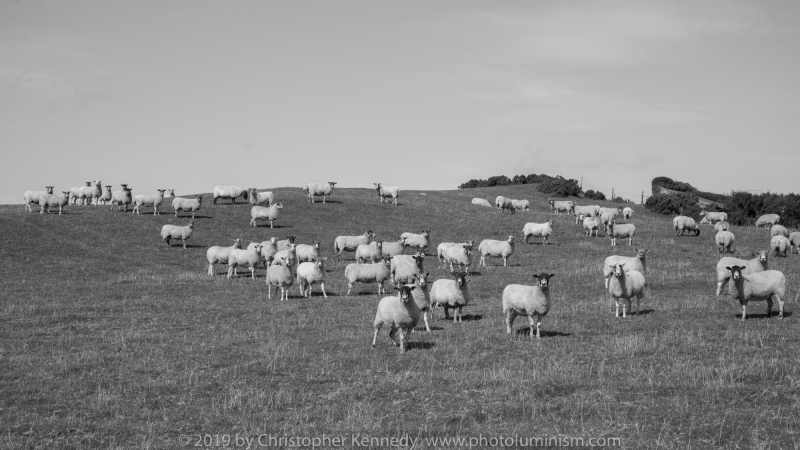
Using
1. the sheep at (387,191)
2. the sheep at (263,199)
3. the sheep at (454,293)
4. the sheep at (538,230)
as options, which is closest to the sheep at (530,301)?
the sheep at (454,293)

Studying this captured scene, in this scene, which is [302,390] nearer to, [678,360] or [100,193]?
[678,360]

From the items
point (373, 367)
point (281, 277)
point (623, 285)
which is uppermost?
point (623, 285)

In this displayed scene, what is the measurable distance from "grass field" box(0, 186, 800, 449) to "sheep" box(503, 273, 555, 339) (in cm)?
56

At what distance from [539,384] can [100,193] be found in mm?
51917

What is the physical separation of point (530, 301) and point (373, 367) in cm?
499

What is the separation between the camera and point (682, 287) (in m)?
26.0

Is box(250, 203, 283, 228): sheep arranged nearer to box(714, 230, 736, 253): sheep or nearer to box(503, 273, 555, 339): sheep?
box(714, 230, 736, 253): sheep

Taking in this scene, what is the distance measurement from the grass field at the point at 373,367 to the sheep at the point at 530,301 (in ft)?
1.85

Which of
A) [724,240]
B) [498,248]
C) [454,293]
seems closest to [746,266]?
[498,248]

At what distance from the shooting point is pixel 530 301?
16.7 meters

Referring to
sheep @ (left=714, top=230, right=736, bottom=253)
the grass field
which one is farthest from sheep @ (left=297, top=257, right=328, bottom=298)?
sheep @ (left=714, top=230, right=736, bottom=253)

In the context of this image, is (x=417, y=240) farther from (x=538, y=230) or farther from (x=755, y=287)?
(x=755, y=287)

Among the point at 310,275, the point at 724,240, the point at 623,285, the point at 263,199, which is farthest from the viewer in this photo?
Answer: the point at 263,199

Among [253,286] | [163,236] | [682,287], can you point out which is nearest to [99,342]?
[253,286]
